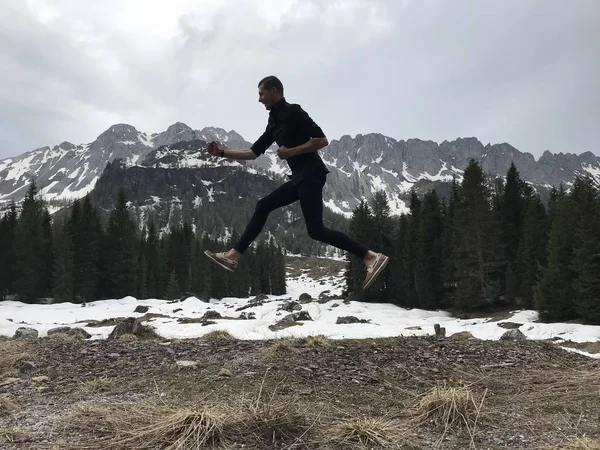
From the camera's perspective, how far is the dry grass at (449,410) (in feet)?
8.54

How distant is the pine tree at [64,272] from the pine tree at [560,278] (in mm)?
40633

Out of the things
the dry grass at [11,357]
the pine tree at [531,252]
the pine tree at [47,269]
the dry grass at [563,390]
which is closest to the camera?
the dry grass at [563,390]

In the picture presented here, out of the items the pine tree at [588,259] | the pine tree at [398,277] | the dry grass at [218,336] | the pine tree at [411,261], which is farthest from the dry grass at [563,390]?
the pine tree at [398,277]

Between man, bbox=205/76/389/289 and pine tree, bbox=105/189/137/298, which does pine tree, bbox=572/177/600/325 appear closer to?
man, bbox=205/76/389/289

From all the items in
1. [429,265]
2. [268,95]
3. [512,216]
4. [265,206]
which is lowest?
[265,206]

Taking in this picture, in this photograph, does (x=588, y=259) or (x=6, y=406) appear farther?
(x=588, y=259)

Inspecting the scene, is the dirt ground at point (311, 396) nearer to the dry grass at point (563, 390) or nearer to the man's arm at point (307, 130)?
the dry grass at point (563, 390)

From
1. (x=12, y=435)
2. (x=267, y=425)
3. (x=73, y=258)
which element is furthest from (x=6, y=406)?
(x=73, y=258)

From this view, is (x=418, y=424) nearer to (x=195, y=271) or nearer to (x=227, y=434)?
(x=227, y=434)

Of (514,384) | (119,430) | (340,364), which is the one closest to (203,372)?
(340,364)

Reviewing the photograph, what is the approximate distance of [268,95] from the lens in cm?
392

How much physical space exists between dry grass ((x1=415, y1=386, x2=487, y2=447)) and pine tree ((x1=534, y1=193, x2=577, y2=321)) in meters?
25.6

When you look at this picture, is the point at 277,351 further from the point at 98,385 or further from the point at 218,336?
the point at 218,336

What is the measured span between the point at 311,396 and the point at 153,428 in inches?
53.3
